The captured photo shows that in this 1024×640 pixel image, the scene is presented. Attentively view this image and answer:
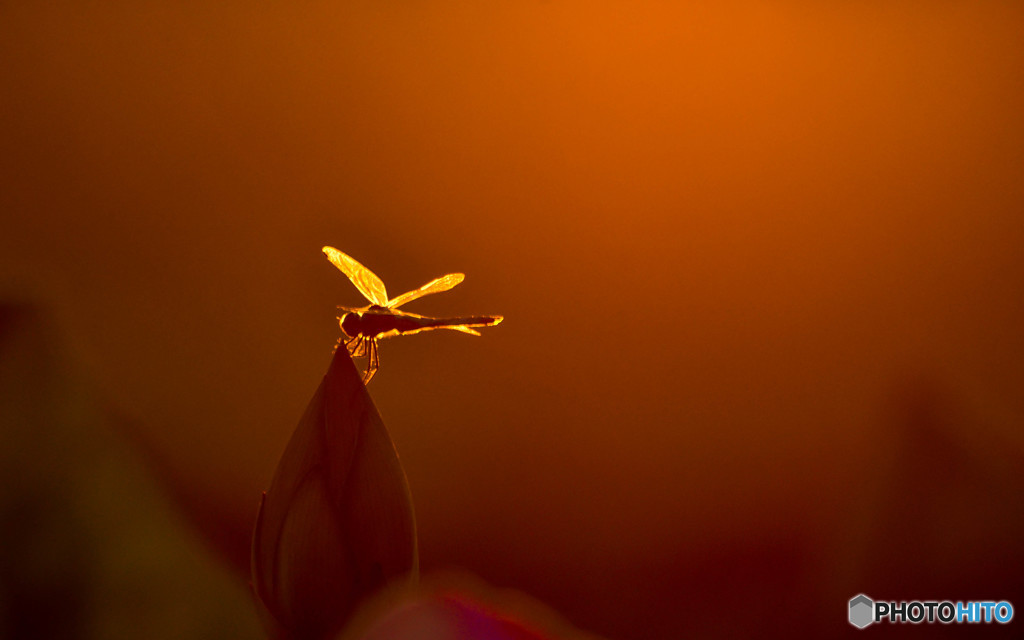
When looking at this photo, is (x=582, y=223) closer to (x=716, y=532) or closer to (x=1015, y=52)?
(x=716, y=532)

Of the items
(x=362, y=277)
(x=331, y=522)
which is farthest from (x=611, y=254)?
(x=331, y=522)

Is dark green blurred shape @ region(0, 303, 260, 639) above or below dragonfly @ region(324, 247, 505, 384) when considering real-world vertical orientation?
below

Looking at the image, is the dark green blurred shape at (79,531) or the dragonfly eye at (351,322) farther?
the dark green blurred shape at (79,531)

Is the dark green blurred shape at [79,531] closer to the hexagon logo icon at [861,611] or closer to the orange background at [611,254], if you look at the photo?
the orange background at [611,254]

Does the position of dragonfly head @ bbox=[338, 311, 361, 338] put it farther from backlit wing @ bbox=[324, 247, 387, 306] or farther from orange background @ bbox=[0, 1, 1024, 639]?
orange background @ bbox=[0, 1, 1024, 639]

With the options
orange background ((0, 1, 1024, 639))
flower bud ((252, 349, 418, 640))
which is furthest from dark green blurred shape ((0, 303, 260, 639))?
flower bud ((252, 349, 418, 640))

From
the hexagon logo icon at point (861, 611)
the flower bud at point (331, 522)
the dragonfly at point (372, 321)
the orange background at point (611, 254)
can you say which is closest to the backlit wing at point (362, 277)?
the dragonfly at point (372, 321)
